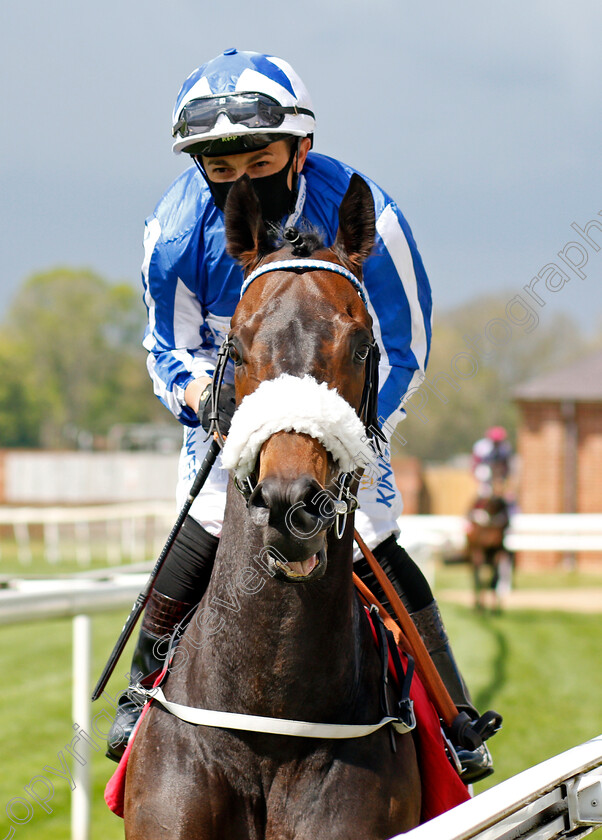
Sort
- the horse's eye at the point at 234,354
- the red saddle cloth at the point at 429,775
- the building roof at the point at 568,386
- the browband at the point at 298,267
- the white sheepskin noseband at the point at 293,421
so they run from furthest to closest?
1. the building roof at the point at 568,386
2. the red saddle cloth at the point at 429,775
3. the browband at the point at 298,267
4. the horse's eye at the point at 234,354
5. the white sheepskin noseband at the point at 293,421

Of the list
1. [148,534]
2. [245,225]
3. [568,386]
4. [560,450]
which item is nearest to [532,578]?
[560,450]

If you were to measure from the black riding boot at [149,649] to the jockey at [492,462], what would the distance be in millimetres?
12951

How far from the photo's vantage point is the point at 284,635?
7.59 feet

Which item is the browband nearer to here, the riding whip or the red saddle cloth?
the riding whip

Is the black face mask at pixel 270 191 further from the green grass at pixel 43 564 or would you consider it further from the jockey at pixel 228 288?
the green grass at pixel 43 564

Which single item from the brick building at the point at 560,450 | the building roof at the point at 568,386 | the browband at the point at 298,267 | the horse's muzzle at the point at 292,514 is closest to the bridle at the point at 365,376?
the browband at the point at 298,267

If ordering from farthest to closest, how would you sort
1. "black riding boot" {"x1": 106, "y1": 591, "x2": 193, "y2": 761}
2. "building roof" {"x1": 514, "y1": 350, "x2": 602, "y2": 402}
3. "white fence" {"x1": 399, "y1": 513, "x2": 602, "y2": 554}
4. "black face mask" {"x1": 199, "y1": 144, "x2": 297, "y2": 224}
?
"building roof" {"x1": 514, "y1": 350, "x2": 602, "y2": 402} < "white fence" {"x1": 399, "y1": 513, "x2": 602, "y2": 554} < "black face mask" {"x1": 199, "y1": 144, "x2": 297, "y2": 224} < "black riding boot" {"x1": 106, "y1": 591, "x2": 193, "y2": 761}

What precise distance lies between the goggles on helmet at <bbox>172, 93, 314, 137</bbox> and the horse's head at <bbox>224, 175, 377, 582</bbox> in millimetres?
503

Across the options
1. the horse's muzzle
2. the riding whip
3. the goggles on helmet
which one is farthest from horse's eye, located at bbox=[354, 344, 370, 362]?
the goggles on helmet

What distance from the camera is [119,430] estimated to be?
50500 millimetres

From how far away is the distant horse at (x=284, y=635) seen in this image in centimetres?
210

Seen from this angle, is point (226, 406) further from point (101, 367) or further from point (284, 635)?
point (101, 367)

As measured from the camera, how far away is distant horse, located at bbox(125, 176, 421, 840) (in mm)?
2104

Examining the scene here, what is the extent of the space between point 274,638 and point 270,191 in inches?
55.8
